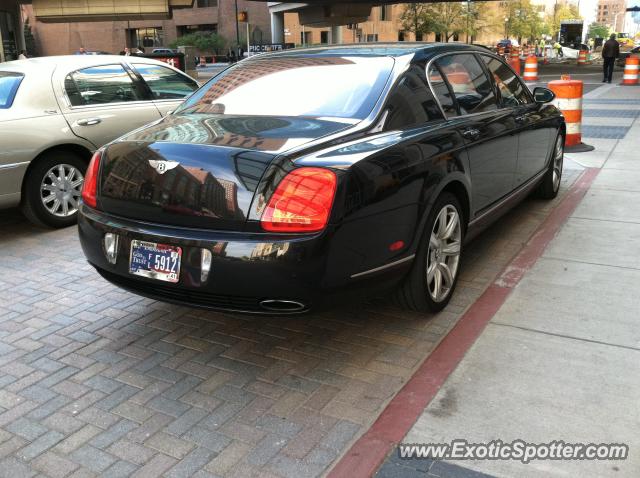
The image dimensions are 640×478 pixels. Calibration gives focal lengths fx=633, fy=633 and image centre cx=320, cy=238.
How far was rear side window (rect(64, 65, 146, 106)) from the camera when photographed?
6449 mm

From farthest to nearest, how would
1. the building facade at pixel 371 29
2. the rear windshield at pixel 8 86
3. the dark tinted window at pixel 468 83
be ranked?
1. the building facade at pixel 371 29
2. the rear windshield at pixel 8 86
3. the dark tinted window at pixel 468 83

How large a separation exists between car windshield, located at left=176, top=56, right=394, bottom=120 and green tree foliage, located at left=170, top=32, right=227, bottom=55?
6529 cm

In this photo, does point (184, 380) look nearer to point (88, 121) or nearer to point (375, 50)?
point (375, 50)

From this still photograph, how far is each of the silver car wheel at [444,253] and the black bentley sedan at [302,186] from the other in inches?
0.5

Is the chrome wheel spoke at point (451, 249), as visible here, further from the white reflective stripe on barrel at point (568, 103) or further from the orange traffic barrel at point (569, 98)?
the white reflective stripe on barrel at point (568, 103)

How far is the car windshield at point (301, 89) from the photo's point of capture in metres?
3.80

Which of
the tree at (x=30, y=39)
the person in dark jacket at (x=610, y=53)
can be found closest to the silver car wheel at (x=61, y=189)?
the person in dark jacket at (x=610, y=53)

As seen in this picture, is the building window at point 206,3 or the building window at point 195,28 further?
the building window at point 206,3

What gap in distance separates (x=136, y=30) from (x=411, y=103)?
7728 cm

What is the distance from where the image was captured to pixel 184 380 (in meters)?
3.37

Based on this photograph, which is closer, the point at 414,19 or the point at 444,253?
the point at 444,253

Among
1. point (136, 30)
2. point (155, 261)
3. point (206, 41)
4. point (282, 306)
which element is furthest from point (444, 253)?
point (136, 30)

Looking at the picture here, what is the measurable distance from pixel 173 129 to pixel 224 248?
40.5 inches

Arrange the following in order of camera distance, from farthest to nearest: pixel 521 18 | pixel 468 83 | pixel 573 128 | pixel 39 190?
pixel 521 18 < pixel 573 128 < pixel 39 190 < pixel 468 83
